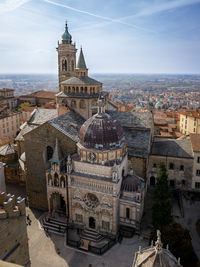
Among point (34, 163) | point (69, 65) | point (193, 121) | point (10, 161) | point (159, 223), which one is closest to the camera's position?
point (159, 223)

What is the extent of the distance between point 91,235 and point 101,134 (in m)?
13.8

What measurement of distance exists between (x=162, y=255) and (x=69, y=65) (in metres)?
50.8

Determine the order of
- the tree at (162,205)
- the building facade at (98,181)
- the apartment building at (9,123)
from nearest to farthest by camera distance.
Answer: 1. the tree at (162,205)
2. the building facade at (98,181)
3. the apartment building at (9,123)

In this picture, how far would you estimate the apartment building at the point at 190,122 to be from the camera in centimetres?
6732

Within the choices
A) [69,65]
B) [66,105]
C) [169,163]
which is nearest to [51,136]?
[66,105]

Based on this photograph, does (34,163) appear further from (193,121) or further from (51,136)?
(193,121)

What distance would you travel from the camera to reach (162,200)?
29.0 meters

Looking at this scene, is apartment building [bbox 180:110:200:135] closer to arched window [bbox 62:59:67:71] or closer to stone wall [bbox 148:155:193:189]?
stone wall [bbox 148:155:193:189]

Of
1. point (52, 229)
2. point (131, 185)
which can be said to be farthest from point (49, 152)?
point (131, 185)

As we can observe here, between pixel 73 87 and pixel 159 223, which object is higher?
pixel 73 87

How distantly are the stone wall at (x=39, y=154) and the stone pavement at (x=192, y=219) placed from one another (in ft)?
63.4

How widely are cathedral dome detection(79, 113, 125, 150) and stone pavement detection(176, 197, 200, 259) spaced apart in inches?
599

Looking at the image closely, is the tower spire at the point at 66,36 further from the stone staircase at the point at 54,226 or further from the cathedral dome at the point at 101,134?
the stone staircase at the point at 54,226

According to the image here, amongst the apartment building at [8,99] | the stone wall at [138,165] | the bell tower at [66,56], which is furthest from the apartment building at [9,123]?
the stone wall at [138,165]
